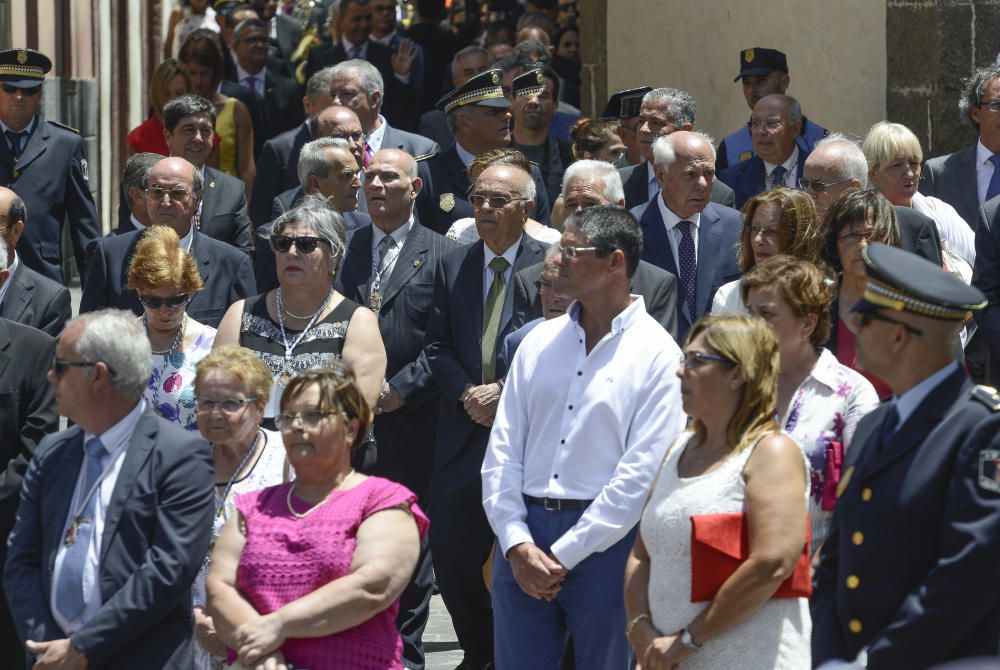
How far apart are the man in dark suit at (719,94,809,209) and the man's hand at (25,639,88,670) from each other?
538 centimetres

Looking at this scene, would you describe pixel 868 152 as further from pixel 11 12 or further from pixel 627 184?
pixel 11 12

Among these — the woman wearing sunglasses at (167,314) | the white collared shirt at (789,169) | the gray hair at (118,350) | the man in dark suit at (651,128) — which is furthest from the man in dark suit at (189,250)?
the white collared shirt at (789,169)

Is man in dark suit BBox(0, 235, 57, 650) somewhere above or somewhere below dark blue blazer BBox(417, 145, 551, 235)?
below

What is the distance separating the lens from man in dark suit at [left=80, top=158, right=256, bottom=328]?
822 centimetres

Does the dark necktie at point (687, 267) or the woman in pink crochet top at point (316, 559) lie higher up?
the dark necktie at point (687, 267)

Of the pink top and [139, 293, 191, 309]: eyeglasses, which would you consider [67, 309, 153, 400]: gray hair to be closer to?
the pink top

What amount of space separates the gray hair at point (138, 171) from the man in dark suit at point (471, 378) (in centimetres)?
205

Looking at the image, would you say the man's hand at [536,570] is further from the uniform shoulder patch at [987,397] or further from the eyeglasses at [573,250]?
the uniform shoulder patch at [987,397]

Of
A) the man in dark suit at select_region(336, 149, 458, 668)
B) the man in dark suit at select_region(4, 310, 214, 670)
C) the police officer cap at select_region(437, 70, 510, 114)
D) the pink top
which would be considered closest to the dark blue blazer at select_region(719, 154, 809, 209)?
the police officer cap at select_region(437, 70, 510, 114)

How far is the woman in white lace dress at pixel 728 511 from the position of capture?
507 centimetres

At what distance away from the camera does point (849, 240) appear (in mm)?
6906

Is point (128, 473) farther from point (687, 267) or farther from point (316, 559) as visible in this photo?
point (687, 267)

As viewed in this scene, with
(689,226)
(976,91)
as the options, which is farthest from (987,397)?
(976,91)

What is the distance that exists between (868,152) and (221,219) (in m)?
3.46
